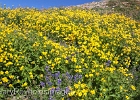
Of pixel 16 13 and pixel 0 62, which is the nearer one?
pixel 0 62

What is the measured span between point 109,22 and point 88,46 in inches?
142

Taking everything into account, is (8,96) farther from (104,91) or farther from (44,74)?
(104,91)

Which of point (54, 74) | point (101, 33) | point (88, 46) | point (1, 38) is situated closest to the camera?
point (54, 74)

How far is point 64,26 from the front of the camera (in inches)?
401

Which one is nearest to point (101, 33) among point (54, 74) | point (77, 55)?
point (77, 55)

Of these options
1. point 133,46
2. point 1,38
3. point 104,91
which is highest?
point 1,38

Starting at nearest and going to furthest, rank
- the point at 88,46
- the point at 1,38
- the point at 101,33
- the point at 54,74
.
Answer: the point at 54,74
the point at 1,38
the point at 88,46
the point at 101,33

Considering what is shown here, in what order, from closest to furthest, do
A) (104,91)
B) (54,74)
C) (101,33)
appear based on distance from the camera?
(104,91)
(54,74)
(101,33)

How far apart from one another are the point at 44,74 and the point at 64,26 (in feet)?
10.0

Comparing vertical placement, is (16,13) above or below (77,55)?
above

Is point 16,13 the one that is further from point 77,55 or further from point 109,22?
point 77,55

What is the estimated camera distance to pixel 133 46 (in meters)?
10.1

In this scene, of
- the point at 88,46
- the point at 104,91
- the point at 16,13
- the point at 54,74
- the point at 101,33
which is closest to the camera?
the point at 104,91

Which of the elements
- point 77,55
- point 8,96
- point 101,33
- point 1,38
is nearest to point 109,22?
point 101,33
